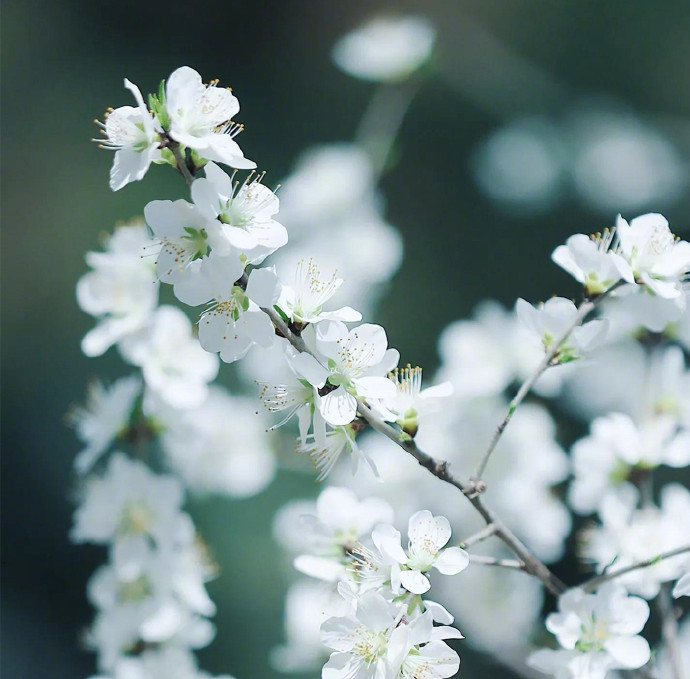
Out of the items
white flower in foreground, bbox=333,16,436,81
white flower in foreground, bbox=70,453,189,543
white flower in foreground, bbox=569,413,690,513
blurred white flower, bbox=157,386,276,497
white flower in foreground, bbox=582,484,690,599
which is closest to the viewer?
white flower in foreground, bbox=582,484,690,599

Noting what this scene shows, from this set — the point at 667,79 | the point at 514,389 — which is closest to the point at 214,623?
the point at 514,389

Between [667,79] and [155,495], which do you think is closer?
[155,495]

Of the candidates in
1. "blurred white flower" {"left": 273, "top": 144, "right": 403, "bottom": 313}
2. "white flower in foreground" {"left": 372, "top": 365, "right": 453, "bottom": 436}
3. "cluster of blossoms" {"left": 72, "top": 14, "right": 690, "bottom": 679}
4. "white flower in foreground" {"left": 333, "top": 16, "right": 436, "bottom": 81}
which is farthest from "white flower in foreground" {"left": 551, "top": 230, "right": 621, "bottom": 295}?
"white flower in foreground" {"left": 333, "top": 16, "right": 436, "bottom": 81}

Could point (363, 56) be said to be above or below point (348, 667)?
above

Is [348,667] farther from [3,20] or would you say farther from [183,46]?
[3,20]

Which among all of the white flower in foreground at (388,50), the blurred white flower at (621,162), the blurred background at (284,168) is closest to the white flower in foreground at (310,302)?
the blurred background at (284,168)

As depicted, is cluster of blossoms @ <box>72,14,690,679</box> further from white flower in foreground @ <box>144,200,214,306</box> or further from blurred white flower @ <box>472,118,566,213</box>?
blurred white flower @ <box>472,118,566,213</box>

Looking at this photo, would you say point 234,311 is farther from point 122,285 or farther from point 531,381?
point 122,285
